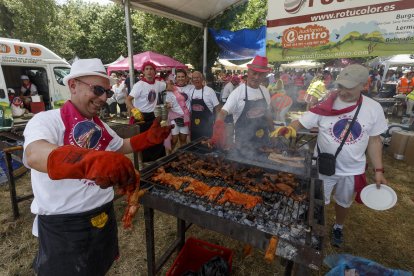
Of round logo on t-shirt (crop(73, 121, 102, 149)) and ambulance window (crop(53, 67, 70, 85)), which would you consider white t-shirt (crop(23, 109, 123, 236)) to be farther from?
ambulance window (crop(53, 67, 70, 85))

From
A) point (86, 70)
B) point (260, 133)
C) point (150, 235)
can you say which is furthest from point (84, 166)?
point (260, 133)

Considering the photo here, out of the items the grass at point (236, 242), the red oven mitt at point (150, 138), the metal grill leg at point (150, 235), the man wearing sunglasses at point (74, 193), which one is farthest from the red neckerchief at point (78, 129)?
the grass at point (236, 242)

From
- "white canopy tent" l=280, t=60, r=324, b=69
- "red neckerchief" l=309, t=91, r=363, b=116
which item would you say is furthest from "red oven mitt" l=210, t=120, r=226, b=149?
"white canopy tent" l=280, t=60, r=324, b=69

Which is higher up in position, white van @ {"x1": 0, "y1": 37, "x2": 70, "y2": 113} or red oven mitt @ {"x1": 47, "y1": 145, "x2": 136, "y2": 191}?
white van @ {"x1": 0, "y1": 37, "x2": 70, "y2": 113}

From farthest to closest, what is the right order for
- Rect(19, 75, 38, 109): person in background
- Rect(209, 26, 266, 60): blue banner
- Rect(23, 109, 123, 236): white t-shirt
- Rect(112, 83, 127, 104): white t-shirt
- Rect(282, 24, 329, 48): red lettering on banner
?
Rect(112, 83, 127, 104): white t-shirt < Rect(19, 75, 38, 109): person in background < Rect(209, 26, 266, 60): blue banner < Rect(282, 24, 329, 48): red lettering on banner < Rect(23, 109, 123, 236): white t-shirt

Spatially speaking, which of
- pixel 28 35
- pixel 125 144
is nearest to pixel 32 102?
pixel 125 144

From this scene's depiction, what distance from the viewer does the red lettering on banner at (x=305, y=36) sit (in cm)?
458

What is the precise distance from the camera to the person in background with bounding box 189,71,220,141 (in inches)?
231

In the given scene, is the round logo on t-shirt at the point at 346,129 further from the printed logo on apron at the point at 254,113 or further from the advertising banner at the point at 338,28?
the advertising banner at the point at 338,28

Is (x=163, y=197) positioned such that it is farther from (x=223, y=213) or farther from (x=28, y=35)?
(x=28, y=35)

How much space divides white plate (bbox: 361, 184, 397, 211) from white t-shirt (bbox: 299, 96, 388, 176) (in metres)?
0.27

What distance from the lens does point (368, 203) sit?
2.83m

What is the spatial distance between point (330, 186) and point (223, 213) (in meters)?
2.02

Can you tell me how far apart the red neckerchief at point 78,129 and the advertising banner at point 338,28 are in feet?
14.5
